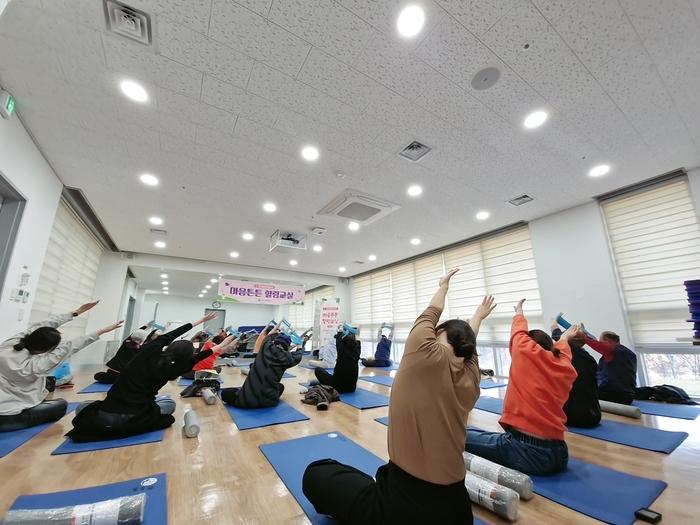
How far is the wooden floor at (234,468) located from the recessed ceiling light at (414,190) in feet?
10.3

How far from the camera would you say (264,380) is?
3498mm

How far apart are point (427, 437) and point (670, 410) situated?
4354 mm

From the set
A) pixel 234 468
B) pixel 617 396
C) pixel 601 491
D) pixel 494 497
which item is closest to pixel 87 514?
pixel 234 468

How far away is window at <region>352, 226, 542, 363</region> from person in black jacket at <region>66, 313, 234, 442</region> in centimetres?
578

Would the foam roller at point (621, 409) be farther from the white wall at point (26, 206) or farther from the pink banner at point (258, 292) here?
the pink banner at point (258, 292)

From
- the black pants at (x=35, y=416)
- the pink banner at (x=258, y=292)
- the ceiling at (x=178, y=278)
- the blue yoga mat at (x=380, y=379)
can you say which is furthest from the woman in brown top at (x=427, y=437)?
the ceiling at (x=178, y=278)

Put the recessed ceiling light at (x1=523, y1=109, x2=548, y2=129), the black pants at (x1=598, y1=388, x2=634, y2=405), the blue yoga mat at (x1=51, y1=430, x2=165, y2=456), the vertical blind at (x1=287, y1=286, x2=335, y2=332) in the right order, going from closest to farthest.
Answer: the blue yoga mat at (x1=51, y1=430, x2=165, y2=456) < the recessed ceiling light at (x1=523, y1=109, x2=548, y2=129) < the black pants at (x1=598, y1=388, x2=634, y2=405) < the vertical blind at (x1=287, y1=286, x2=335, y2=332)

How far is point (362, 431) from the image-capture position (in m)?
→ 2.79

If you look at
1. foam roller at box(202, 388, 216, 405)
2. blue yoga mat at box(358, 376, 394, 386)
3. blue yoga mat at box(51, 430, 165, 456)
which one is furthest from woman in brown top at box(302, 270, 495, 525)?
blue yoga mat at box(358, 376, 394, 386)

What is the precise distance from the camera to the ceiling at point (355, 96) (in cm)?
202

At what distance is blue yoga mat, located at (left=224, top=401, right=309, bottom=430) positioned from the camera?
2955 millimetres

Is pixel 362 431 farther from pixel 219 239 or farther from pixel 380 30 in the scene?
pixel 219 239

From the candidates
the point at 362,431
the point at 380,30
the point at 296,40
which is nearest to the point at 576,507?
the point at 362,431

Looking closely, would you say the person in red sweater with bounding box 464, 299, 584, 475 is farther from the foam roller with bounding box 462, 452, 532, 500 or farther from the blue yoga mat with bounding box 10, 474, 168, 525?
the blue yoga mat with bounding box 10, 474, 168, 525
